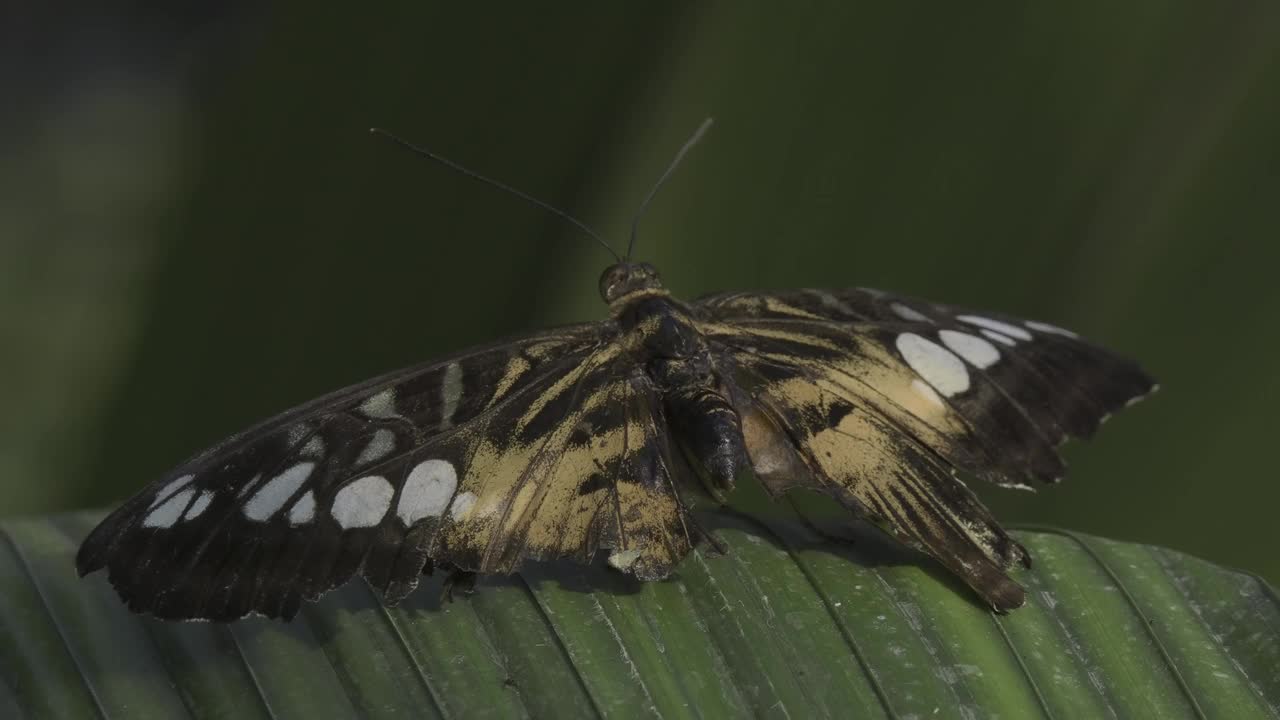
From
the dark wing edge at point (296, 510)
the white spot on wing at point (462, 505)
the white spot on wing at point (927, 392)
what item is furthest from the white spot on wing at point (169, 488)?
the white spot on wing at point (927, 392)

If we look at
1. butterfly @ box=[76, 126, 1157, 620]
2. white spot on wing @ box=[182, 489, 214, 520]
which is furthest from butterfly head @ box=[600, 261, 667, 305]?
white spot on wing @ box=[182, 489, 214, 520]

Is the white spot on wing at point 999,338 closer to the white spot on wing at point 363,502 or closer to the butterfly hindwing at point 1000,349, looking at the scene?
the butterfly hindwing at point 1000,349

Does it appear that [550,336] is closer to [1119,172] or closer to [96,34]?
[1119,172]

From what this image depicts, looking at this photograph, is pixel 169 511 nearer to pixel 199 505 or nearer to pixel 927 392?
pixel 199 505

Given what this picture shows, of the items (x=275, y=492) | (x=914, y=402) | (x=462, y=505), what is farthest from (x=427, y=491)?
(x=914, y=402)

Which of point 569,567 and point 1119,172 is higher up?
point 1119,172

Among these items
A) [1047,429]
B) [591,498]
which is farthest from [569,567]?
[1047,429]
